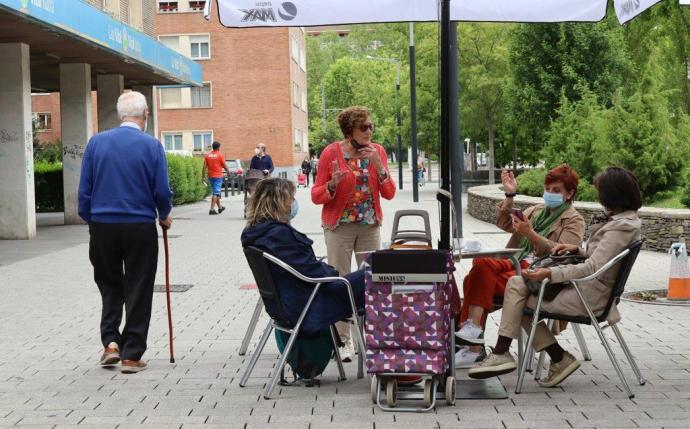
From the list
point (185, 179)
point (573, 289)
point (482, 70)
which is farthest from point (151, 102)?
point (573, 289)

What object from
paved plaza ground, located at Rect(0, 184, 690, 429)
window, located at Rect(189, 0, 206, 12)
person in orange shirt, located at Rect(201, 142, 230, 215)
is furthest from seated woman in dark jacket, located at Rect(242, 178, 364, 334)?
window, located at Rect(189, 0, 206, 12)

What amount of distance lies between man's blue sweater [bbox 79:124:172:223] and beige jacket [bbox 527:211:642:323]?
2.59 meters

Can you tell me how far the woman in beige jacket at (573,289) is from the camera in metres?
6.50

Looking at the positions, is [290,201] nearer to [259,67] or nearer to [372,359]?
[372,359]

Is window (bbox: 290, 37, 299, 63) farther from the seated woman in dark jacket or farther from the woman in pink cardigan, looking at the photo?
the seated woman in dark jacket

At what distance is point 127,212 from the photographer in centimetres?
729

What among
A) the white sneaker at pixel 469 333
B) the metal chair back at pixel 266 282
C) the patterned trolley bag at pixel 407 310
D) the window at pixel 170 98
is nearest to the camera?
the patterned trolley bag at pixel 407 310

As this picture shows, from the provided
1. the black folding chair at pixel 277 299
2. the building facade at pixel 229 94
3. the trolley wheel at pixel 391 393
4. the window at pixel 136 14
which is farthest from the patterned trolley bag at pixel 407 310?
the building facade at pixel 229 94

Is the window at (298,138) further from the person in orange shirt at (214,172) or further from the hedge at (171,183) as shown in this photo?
the person in orange shirt at (214,172)

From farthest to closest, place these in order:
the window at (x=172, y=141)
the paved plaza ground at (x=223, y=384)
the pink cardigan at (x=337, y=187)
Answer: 1. the window at (x=172, y=141)
2. the pink cardigan at (x=337, y=187)
3. the paved plaza ground at (x=223, y=384)

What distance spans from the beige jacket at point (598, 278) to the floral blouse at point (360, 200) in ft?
5.10

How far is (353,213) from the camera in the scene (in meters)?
7.68

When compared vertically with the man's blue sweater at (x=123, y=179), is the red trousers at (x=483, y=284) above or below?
below

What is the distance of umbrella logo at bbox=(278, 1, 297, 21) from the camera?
7.11 m
